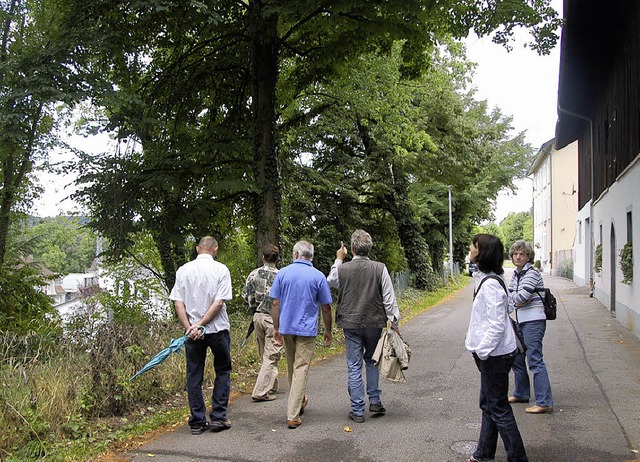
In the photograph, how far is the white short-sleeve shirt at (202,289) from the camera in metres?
5.94

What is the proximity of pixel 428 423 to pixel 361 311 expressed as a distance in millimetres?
1363

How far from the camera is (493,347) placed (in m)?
4.66

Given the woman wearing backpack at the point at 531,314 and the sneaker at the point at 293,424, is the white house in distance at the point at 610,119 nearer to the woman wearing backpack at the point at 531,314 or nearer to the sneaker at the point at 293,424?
the woman wearing backpack at the point at 531,314

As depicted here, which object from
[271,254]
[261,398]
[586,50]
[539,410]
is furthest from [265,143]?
[586,50]

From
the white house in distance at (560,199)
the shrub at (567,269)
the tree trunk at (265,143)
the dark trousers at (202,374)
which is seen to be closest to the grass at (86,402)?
the dark trousers at (202,374)

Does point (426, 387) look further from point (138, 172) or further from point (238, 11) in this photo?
point (238, 11)

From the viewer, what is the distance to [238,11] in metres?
11.7

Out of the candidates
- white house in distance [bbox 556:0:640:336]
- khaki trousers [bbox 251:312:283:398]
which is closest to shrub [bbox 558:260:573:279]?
white house in distance [bbox 556:0:640:336]

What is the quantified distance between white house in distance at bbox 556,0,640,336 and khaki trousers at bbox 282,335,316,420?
8.82 metres

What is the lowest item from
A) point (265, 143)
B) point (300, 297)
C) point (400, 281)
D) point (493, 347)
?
point (400, 281)

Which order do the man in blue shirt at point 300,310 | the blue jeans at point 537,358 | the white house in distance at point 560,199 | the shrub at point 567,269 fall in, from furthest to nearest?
the white house in distance at point 560,199
the shrub at point 567,269
the blue jeans at point 537,358
the man in blue shirt at point 300,310

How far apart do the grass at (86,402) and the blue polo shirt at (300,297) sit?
64.5 inches

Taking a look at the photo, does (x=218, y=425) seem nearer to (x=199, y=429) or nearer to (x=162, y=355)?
(x=199, y=429)

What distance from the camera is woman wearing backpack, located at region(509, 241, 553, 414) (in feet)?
20.8
